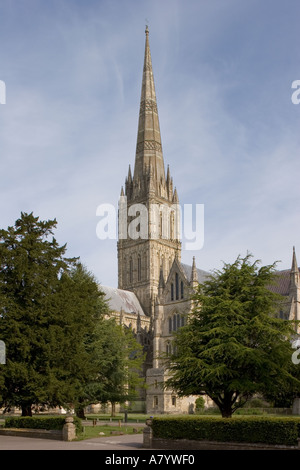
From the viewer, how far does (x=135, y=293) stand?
99.4 metres

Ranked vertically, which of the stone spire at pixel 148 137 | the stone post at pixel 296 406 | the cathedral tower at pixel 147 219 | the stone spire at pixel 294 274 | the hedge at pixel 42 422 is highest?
the stone spire at pixel 148 137

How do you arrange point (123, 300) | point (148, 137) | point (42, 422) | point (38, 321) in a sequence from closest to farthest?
point (42, 422) < point (38, 321) < point (123, 300) < point (148, 137)

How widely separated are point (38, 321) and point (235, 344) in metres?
10.9

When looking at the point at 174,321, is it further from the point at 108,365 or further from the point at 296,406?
the point at 108,365

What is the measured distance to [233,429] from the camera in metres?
20.4

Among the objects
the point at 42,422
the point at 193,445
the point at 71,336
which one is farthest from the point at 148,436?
the point at 71,336

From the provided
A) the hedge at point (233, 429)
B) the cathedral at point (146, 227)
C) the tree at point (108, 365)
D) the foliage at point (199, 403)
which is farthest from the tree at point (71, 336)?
the cathedral at point (146, 227)

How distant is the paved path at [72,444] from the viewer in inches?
837

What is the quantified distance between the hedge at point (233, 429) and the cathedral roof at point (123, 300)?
6735 centimetres

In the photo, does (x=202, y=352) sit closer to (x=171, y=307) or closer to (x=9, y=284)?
(x=9, y=284)

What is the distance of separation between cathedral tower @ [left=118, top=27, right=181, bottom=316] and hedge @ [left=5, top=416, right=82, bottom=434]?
6738cm

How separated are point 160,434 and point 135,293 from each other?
254 ft

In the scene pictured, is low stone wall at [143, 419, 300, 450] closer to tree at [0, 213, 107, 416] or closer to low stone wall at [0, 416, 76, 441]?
low stone wall at [0, 416, 76, 441]

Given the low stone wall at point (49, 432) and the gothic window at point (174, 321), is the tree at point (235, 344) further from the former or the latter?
→ the gothic window at point (174, 321)
